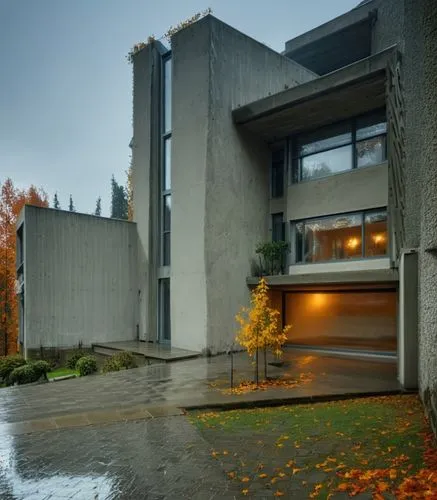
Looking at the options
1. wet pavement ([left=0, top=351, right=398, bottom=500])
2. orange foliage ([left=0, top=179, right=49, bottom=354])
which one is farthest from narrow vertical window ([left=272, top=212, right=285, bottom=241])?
orange foliage ([left=0, top=179, right=49, bottom=354])

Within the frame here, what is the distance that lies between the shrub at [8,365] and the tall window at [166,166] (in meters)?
6.26

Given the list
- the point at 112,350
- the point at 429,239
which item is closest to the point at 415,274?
the point at 429,239

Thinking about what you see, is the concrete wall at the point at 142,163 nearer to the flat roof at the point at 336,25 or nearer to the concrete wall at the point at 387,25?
the flat roof at the point at 336,25

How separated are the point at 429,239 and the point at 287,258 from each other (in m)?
10.0

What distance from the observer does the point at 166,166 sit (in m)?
17.5

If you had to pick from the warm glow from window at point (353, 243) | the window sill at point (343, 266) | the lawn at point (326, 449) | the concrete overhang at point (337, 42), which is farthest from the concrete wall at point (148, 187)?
the lawn at point (326, 449)

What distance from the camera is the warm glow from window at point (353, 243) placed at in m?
14.0

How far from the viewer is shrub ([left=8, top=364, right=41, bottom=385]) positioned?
1257cm

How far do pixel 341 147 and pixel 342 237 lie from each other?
312cm

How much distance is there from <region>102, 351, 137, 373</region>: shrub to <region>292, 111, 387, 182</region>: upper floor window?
8.76m

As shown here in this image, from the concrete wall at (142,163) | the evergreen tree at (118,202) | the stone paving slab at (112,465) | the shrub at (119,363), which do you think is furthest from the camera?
the evergreen tree at (118,202)

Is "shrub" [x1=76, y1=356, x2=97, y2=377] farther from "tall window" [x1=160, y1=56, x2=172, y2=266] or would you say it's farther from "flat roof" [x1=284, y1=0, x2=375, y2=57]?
"flat roof" [x1=284, y1=0, x2=375, y2=57]

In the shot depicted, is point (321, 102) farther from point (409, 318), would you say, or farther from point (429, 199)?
point (429, 199)

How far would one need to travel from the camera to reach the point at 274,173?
16953 mm
